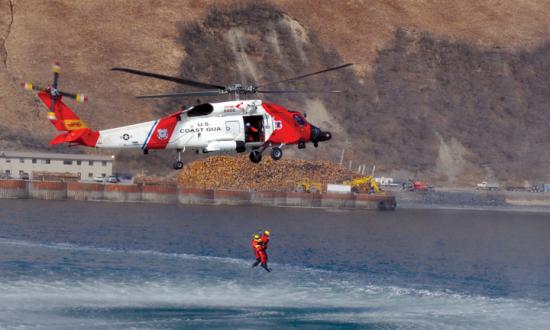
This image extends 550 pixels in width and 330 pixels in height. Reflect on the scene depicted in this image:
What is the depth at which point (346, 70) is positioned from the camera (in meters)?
160

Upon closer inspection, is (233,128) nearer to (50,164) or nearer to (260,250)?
(260,250)

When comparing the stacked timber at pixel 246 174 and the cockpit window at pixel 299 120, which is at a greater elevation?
the cockpit window at pixel 299 120

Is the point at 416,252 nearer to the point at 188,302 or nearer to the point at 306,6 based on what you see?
the point at 188,302

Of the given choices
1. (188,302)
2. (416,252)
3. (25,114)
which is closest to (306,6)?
(25,114)

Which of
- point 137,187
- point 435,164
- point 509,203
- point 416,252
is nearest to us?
point 416,252

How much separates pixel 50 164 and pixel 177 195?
14448mm

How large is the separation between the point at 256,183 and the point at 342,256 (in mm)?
46183

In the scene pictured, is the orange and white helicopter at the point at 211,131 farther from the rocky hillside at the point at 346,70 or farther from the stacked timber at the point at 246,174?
the rocky hillside at the point at 346,70

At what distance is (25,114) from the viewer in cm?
14025

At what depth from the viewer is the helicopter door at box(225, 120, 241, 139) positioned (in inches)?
2191

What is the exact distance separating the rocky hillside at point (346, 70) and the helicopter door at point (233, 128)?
8071 cm

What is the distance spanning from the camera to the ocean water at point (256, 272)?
49812 millimetres

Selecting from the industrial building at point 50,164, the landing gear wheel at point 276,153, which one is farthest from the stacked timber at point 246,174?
the landing gear wheel at point 276,153

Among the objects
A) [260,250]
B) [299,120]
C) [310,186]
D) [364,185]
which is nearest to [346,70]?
[364,185]
